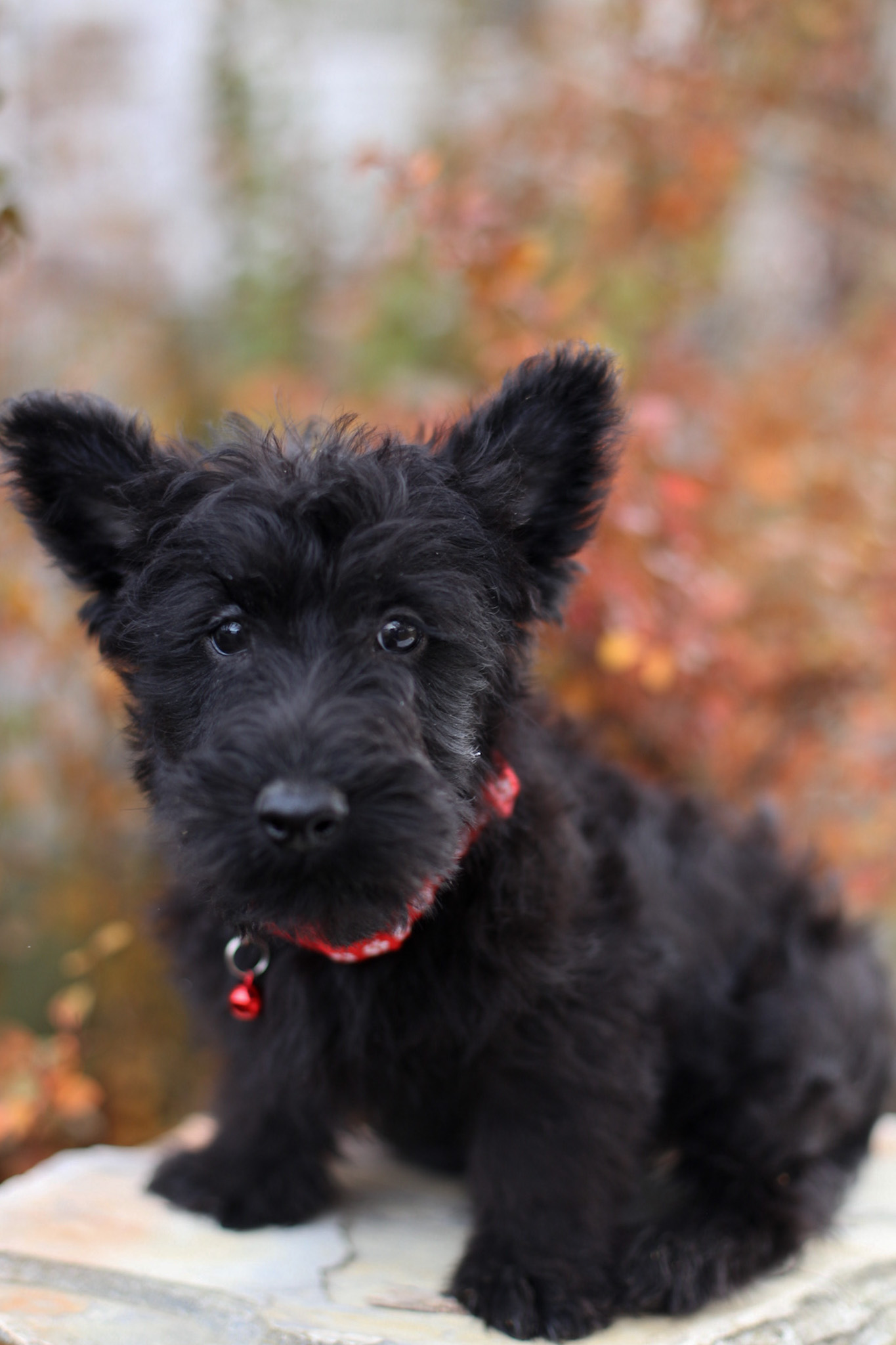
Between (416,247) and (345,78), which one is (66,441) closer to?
(416,247)

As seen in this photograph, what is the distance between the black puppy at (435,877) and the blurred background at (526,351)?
39.3 inches

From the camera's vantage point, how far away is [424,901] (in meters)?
2.56

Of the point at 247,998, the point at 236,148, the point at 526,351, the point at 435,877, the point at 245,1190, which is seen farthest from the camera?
the point at 236,148

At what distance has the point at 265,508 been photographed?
2533 mm

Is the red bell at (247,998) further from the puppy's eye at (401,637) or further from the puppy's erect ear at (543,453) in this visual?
the puppy's erect ear at (543,453)

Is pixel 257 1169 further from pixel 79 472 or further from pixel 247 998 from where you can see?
pixel 79 472

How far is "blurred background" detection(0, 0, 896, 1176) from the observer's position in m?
4.83

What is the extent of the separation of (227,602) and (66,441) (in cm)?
60

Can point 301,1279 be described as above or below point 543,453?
below

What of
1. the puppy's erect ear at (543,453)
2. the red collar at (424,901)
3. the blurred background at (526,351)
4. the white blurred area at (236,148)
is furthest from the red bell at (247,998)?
the white blurred area at (236,148)

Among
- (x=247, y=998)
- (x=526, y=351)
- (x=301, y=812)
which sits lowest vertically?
(x=247, y=998)

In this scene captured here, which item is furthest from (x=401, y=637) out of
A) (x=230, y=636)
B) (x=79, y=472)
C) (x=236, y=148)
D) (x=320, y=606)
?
(x=236, y=148)

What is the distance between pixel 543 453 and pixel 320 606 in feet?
2.27

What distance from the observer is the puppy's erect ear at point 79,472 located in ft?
8.96
